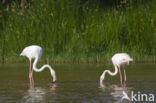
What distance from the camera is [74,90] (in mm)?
12086

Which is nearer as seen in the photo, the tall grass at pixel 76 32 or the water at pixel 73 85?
the water at pixel 73 85

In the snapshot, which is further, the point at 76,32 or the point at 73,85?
the point at 76,32

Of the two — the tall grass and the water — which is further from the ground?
the tall grass

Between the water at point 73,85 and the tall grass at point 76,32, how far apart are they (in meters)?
1.80

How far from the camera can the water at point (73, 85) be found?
10836 millimetres

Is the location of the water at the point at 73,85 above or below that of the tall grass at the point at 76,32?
below

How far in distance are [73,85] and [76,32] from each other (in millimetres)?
7059

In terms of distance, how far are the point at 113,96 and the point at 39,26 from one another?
30.6 ft

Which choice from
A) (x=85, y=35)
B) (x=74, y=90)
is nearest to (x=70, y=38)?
(x=85, y=35)

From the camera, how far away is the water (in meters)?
10.8

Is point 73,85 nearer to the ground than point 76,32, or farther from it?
nearer to the ground

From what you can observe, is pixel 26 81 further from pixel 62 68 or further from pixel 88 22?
pixel 88 22

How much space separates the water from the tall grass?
70.9 inches

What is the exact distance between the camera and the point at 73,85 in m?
13.0
